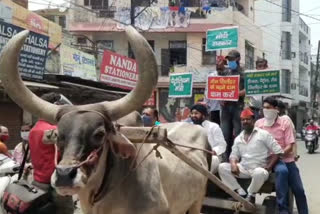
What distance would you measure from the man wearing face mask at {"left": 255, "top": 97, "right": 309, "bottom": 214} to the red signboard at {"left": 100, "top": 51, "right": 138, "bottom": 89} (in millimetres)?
9558

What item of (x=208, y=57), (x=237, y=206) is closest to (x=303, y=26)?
(x=208, y=57)

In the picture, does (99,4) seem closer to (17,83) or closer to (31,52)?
(31,52)

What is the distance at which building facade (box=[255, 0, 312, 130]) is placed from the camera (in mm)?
48469

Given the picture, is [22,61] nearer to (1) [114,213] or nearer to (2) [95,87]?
(2) [95,87]

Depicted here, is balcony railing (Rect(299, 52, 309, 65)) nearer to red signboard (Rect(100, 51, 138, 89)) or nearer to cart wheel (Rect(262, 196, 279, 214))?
red signboard (Rect(100, 51, 138, 89))

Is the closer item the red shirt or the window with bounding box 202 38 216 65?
the red shirt

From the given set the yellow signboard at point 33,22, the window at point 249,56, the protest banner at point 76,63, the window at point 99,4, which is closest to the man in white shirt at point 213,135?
the yellow signboard at point 33,22

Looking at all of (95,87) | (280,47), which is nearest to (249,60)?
(280,47)

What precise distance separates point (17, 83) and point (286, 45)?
160ft

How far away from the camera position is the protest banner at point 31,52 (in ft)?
45.6

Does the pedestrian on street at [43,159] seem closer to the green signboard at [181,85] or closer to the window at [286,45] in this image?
the green signboard at [181,85]

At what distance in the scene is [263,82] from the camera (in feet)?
37.2

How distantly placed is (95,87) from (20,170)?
13.2 m

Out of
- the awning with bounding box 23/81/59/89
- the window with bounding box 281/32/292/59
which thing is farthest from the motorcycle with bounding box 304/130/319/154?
the window with bounding box 281/32/292/59
